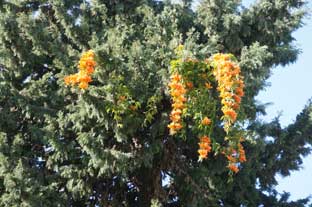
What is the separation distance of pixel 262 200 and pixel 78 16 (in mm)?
4378

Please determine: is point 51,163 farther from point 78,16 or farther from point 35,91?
point 78,16

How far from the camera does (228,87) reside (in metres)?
7.27

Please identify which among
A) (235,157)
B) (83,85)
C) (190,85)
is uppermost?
(190,85)

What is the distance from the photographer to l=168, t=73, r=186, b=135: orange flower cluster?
291 inches

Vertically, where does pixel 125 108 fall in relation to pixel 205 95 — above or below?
below

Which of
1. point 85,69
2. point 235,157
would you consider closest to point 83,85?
point 85,69

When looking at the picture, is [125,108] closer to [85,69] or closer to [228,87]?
[85,69]

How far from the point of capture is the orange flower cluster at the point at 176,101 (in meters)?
7.40

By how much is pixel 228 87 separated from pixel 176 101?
68cm

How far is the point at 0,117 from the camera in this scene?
8.68 m

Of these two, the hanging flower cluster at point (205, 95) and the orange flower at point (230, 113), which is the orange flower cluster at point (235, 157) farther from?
the orange flower at point (230, 113)

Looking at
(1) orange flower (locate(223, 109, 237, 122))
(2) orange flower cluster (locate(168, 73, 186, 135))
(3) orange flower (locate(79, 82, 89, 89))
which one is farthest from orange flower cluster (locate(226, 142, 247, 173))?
(3) orange flower (locate(79, 82, 89, 89))

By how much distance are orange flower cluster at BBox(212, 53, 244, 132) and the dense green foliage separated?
583mm

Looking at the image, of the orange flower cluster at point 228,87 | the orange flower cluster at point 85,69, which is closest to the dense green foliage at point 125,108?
the orange flower cluster at point 85,69
